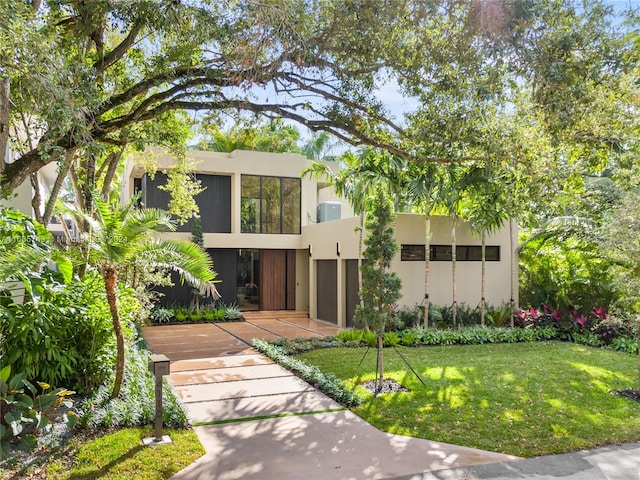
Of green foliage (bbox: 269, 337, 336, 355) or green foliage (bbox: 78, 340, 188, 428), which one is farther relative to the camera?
green foliage (bbox: 269, 337, 336, 355)

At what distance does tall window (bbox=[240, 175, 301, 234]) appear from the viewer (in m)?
19.9

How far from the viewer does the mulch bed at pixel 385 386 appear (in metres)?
8.27

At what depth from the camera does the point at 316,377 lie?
888 centimetres

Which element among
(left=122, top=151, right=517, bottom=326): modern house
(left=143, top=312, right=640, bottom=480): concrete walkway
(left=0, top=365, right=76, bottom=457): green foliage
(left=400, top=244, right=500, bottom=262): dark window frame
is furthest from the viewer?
(left=122, top=151, right=517, bottom=326): modern house

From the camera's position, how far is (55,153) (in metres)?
6.42

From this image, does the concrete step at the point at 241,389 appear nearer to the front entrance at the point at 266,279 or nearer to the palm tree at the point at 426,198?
the palm tree at the point at 426,198

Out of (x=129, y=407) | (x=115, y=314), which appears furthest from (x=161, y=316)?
(x=115, y=314)

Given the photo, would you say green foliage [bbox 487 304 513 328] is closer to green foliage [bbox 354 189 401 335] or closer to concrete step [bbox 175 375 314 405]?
green foliage [bbox 354 189 401 335]

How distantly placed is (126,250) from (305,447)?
313 cm

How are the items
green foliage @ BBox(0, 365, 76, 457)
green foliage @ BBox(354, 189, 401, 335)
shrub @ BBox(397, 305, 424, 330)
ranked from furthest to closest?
shrub @ BBox(397, 305, 424, 330), green foliage @ BBox(354, 189, 401, 335), green foliage @ BBox(0, 365, 76, 457)

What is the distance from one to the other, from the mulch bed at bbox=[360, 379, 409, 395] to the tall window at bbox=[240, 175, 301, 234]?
39.5 feet

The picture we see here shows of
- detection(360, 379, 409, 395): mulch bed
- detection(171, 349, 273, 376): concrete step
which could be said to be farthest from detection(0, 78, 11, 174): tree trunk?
detection(360, 379, 409, 395): mulch bed

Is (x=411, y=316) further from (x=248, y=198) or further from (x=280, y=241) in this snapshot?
(x=248, y=198)

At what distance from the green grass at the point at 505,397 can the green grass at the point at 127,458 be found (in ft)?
8.34
